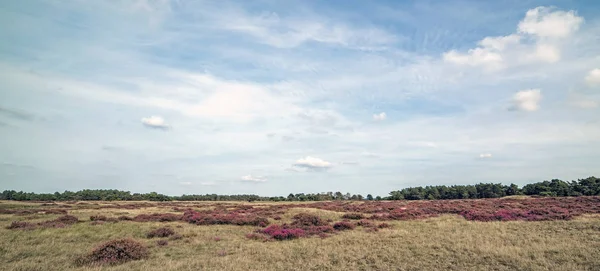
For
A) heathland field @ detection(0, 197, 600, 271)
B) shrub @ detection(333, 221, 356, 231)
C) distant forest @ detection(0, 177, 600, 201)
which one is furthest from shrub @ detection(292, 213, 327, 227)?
distant forest @ detection(0, 177, 600, 201)

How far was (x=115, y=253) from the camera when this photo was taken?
13.9 metres

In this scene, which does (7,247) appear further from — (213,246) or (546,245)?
(546,245)

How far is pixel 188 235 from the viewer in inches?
810

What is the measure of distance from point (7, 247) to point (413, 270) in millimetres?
19076

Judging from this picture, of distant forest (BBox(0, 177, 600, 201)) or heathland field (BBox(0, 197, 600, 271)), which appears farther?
distant forest (BBox(0, 177, 600, 201))

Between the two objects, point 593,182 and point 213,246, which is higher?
point 593,182

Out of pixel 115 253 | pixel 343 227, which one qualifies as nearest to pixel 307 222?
pixel 343 227

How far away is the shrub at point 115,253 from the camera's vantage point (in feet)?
44.0

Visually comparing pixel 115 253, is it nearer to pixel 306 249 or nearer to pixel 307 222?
pixel 306 249

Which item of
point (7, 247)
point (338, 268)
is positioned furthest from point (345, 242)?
point (7, 247)

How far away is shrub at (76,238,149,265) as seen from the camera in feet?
44.0

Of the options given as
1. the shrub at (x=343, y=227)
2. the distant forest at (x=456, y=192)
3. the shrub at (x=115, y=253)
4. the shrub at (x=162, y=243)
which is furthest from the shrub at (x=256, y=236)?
the distant forest at (x=456, y=192)

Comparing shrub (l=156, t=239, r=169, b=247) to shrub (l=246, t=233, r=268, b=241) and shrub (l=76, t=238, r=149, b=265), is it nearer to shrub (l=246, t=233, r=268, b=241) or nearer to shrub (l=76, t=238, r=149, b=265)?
shrub (l=76, t=238, r=149, b=265)

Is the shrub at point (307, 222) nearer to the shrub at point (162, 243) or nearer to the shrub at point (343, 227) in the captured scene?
the shrub at point (343, 227)
